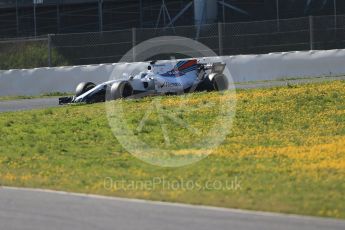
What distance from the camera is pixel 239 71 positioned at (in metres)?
29.3

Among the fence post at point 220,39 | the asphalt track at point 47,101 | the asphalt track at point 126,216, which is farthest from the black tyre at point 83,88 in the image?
the asphalt track at point 126,216

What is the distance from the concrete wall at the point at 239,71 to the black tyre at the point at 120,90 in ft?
16.9

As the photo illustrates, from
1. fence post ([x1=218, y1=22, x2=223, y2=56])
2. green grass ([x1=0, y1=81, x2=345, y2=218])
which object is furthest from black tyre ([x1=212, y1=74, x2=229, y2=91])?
fence post ([x1=218, y1=22, x2=223, y2=56])

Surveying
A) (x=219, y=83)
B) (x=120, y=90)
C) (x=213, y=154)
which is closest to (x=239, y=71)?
(x=219, y=83)

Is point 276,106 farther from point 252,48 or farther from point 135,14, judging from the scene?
point 135,14

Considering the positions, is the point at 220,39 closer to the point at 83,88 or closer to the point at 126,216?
the point at 83,88

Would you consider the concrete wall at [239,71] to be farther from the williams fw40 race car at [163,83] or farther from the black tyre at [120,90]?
the black tyre at [120,90]

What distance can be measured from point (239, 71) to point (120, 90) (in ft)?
24.0

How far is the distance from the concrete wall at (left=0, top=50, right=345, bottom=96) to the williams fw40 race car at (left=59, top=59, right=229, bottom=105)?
3702 mm

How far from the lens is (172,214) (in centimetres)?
931

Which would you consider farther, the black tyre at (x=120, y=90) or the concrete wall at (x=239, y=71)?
the concrete wall at (x=239, y=71)

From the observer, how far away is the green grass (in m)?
10.3

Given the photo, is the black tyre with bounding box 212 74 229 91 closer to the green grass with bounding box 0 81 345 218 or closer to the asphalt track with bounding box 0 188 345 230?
the green grass with bounding box 0 81 345 218

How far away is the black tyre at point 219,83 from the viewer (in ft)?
78.0
